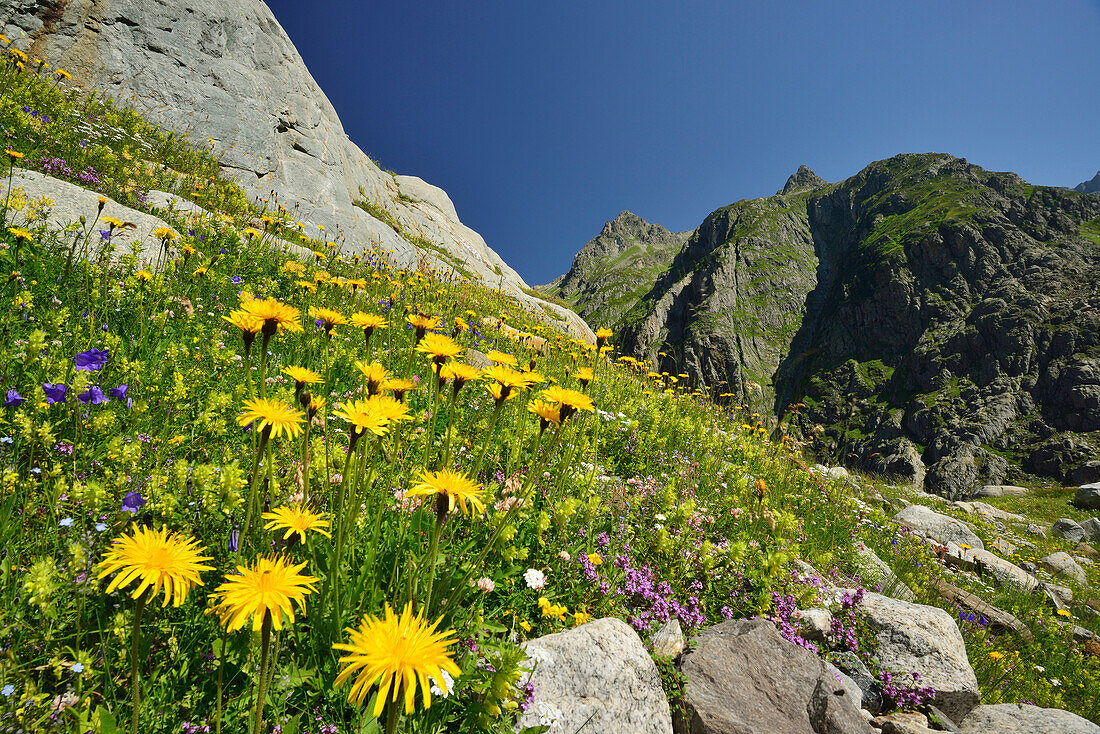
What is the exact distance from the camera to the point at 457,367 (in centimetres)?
200

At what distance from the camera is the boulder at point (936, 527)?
8.88 m

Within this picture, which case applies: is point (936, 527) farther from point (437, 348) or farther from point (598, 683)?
point (437, 348)

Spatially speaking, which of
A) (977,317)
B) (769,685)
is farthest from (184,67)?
(977,317)

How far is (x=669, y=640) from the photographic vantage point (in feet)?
8.32

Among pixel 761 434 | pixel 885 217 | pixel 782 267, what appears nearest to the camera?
pixel 761 434

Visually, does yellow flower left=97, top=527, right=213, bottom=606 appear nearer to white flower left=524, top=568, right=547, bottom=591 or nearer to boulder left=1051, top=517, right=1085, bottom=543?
white flower left=524, top=568, right=547, bottom=591

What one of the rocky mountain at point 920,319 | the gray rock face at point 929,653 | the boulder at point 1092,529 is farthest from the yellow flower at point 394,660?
the rocky mountain at point 920,319

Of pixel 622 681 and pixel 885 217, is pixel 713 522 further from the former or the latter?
pixel 885 217

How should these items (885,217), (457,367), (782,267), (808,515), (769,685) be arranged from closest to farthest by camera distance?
(457,367) < (769,685) < (808,515) < (885,217) < (782,267)

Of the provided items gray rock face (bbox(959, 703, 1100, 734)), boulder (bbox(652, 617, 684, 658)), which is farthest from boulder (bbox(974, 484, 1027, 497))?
boulder (bbox(652, 617, 684, 658))

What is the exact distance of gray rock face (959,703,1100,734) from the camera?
3.05 m

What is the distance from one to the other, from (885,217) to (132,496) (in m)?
156

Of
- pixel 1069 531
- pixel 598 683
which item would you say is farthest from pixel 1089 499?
pixel 598 683

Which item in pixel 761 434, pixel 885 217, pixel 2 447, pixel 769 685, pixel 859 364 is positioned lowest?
pixel 769 685
